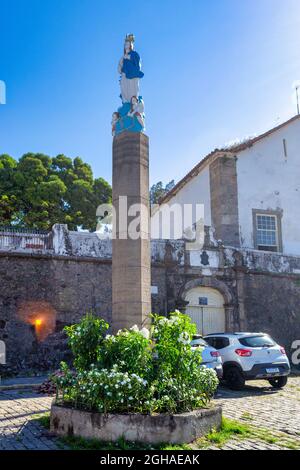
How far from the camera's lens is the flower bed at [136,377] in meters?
6.47

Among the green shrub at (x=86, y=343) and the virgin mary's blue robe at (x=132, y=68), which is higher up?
the virgin mary's blue robe at (x=132, y=68)

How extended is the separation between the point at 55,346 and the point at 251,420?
9.20 meters

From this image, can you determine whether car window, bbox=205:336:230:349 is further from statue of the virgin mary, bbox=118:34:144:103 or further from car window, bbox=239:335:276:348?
statue of the virgin mary, bbox=118:34:144:103

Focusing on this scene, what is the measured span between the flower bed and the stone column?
1.25 metres

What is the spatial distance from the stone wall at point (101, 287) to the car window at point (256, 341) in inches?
210

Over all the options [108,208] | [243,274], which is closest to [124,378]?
[243,274]

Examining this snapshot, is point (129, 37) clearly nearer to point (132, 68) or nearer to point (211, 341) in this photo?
point (132, 68)

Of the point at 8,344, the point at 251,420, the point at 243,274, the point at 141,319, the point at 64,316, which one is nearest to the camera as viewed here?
the point at 251,420

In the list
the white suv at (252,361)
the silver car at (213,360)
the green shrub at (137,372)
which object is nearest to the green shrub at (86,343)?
the green shrub at (137,372)

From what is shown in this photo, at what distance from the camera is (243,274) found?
19.6 m

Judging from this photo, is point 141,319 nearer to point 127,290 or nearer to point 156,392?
point 127,290

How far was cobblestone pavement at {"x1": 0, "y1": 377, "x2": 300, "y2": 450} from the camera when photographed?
652 centimetres

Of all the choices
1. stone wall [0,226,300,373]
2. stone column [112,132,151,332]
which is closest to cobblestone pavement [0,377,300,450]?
stone column [112,132,151,332]

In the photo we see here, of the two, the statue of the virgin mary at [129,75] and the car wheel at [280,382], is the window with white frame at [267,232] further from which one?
the statue of the virgin mary at [129,75]
